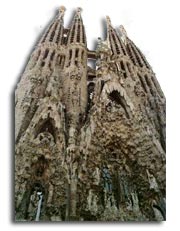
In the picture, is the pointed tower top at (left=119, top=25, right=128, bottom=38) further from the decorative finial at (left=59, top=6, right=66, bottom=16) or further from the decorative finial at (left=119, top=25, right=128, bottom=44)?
the decorative finial at (left=59, top=6, right=66, bottom=16)

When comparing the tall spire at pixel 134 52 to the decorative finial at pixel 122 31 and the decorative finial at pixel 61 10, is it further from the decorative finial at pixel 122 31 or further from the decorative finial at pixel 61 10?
the decorative finial at pixel 61 10

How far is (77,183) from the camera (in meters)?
4.60

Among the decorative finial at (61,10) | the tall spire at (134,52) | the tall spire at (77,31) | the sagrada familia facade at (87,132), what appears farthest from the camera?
the tall spire at (134,52)

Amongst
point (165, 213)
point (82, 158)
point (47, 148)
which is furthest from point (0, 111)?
point (165, 213)

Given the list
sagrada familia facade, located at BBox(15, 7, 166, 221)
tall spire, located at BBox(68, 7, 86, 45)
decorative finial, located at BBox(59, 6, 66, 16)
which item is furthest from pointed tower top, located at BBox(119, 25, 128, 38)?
decorative finial, located at BBox(59, 6, 66, 16)

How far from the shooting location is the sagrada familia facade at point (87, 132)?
179 inches

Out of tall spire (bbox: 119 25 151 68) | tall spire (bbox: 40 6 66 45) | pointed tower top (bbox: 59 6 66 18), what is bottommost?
tall spire (bbox: 119 25 151 68)

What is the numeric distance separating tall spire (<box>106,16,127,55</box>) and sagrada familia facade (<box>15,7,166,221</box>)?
0.04 ft

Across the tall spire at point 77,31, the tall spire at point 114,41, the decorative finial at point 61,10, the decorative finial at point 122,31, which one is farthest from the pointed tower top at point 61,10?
the decorative finial at point 122,31

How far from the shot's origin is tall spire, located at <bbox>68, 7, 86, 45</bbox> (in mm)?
5246

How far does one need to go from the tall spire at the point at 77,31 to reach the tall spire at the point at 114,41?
0.31 meters

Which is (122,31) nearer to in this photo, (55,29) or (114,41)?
(114,41)

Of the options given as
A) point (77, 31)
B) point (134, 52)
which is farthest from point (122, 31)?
point (77, 31)

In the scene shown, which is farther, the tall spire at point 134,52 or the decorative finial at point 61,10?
the tall spire at point 134,52
